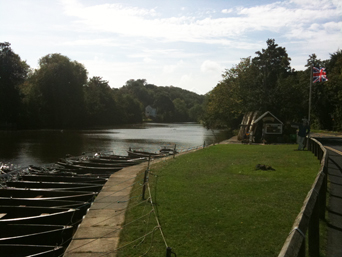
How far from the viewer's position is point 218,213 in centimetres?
989

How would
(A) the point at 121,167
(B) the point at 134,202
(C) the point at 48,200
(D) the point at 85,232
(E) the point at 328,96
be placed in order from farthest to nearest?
(E) the point at 328,96
(A) the point at 121,167
(C) the point at 48,200
(B) the point at 134,202
(D) the point at 85,232

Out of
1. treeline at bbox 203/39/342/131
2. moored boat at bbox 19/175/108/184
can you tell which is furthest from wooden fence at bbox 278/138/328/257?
treeline at bbox 203/39/342/131

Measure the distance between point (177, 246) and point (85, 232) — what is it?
3.09m

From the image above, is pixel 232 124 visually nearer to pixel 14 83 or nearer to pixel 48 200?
pixel 14 83

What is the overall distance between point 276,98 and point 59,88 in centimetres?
5996

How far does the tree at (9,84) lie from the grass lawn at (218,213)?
229ft

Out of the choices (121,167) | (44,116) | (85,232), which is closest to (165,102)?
(44,116)

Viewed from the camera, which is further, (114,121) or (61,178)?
(114,121)

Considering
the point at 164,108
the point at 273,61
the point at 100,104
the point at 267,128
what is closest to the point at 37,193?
the point at 267,128

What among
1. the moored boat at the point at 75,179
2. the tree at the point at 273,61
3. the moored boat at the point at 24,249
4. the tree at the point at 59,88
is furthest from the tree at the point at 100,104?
the moored boat at the point at 24,249

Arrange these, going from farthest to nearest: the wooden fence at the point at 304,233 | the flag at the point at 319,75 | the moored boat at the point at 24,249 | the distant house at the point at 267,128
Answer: the distant house at the point at 267,128, the flag at the point at 319,75, the moored boat at the point at 24,249, the wooden fence at the point at 304,233

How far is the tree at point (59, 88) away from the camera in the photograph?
85.6 meters

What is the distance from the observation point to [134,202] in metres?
12.4

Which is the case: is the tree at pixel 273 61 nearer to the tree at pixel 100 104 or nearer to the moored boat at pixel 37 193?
the tree at pixel 100 104
